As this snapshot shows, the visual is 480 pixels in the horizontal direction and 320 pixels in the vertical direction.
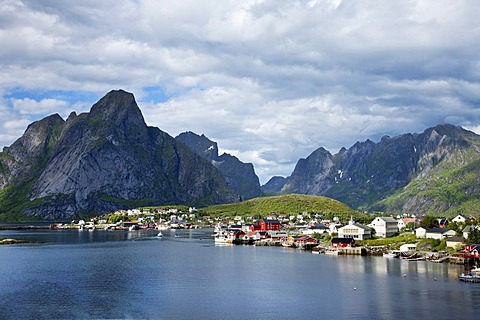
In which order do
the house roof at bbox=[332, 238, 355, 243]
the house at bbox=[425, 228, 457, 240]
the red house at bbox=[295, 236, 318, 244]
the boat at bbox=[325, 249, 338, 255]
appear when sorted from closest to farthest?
1. the house at bbox=[425, 228, 457, 240]
2. the boat at bbox=[325, 249, 338, 255]
3. the house roof at bbox=[332, 238, 355, 243]
4. the red house at bbox=[295, 236, 318, 244]

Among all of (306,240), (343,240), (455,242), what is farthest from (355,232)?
(455,242)

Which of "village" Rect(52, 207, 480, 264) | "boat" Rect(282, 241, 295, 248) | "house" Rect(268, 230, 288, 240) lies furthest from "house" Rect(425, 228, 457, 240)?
"house" Rect(268, 230, 288, 240)

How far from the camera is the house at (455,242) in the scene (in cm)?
8631

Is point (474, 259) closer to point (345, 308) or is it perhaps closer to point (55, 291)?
point (345, 308)

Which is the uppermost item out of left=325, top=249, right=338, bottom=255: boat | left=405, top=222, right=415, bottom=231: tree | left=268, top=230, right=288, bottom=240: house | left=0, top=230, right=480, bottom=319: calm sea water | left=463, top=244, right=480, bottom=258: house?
left=405, top=222, right=415, bottom=231: tree

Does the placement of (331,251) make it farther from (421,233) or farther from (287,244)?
(287,244)

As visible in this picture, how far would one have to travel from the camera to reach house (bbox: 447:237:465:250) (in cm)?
8631

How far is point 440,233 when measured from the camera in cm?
9731

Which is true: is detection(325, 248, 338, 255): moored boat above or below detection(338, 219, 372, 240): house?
below

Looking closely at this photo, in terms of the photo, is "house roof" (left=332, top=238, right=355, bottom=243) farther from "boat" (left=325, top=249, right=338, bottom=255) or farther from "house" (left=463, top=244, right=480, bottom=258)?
"house" (left=463, top=244, right=480, bottom=258)

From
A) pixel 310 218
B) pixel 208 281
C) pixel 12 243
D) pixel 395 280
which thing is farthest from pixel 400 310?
pixel 310 218

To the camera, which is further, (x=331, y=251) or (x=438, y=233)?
(x=331, y=251)

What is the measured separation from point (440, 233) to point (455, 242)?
983 cm

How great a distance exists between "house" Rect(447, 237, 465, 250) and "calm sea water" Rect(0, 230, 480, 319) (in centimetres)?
921
